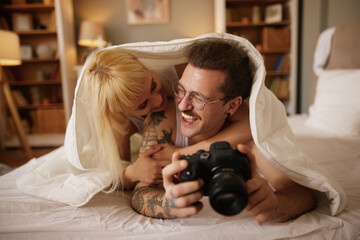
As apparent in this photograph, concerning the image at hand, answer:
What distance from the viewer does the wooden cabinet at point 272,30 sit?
296cm

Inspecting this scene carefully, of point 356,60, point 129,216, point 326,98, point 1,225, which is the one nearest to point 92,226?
point 129,216

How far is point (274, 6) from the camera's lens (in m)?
3.03

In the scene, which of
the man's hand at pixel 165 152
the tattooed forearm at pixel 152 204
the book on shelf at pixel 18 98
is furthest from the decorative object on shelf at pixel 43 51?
the tattooed forearm at pixel 152 204

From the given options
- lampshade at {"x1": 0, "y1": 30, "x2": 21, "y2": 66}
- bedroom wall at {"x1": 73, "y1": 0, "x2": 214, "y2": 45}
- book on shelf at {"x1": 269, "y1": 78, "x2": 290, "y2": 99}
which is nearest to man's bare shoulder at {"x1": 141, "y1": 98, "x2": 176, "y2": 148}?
lampshade at {"x1": 0, "y1": 30, "x2": 21, "y2": 66}

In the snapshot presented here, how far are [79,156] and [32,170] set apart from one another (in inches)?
9.2

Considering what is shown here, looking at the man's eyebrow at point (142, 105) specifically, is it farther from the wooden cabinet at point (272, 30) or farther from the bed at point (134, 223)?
the wooden cabinet at point (272, 30)

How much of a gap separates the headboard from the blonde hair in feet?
4.87

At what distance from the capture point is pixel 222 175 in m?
0.49

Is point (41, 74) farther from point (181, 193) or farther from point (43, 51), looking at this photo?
point (181, 193)

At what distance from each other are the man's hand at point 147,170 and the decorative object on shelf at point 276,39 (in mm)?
2667

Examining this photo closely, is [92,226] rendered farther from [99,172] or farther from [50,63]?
[50,63]

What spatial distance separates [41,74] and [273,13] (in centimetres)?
318

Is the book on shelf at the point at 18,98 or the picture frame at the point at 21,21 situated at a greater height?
the picture frame at the point at 21,21

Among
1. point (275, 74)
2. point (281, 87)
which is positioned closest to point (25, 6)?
point (275, 74)
